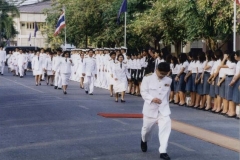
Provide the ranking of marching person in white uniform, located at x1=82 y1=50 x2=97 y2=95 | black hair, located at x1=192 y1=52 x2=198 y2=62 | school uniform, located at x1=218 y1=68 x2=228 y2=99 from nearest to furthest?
1. school uniform, located at x1=218 y1=68 x2=228 y2=99
2. black hair, located at x1=192 y1=52 x2=198 y2=62
3. marching person in white uniform, located at x1=82 y1=50 x2=97 y2=95

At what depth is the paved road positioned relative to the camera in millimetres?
12469

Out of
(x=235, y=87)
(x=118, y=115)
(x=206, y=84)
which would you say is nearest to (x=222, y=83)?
(x=235, y=87)

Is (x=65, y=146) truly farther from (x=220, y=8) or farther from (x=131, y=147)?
(x=220, y=8)

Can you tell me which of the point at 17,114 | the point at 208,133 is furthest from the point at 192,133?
the point at 17,114

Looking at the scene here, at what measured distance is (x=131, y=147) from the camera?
13.4 meters

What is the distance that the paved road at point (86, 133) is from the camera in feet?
40.9

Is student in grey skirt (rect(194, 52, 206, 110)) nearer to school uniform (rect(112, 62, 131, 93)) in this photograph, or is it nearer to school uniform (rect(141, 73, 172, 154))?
school uniform (rect(112, 62, 131, 93))

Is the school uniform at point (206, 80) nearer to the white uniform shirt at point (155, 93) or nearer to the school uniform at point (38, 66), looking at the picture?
the white uniform shirt at point (155, 93)

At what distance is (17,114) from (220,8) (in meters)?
9.39

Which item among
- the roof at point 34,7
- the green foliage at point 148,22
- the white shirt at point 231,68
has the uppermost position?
the roof at point 34,7

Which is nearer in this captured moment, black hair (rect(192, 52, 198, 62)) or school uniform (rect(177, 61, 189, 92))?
black hair (rect(192, 52, 198, 62))

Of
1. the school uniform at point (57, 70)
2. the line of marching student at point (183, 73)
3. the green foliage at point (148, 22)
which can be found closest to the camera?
the line of marching student at point (183, 73)

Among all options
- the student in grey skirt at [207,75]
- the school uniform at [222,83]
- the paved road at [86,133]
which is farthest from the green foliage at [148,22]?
the school uniform at [222,83]

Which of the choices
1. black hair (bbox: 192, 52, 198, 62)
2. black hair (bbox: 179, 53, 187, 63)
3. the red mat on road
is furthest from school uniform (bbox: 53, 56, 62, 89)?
the red mat on road
